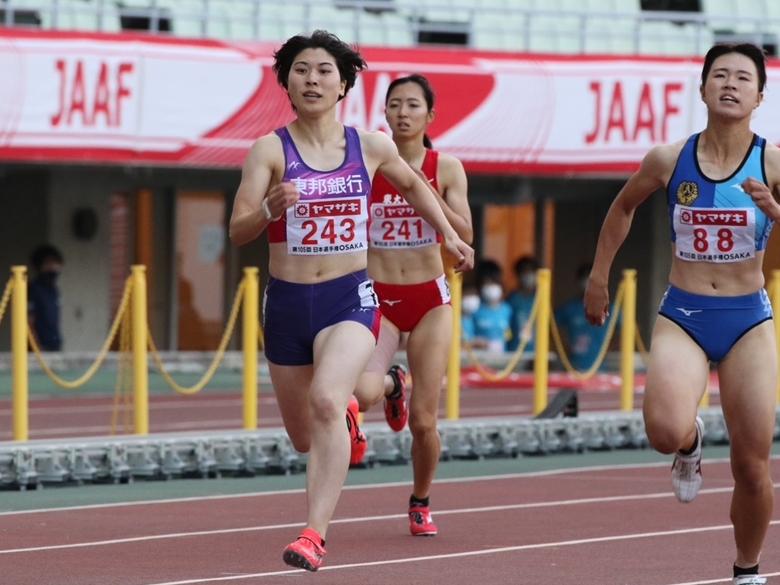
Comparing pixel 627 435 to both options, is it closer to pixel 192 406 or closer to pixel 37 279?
pixel 192 406

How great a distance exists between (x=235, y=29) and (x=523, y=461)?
38.6 feet

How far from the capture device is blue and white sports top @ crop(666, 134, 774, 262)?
25.3 ft

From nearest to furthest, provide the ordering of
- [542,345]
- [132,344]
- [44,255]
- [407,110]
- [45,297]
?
[407,110] → [132,344] → [542,345] → [45,297] → [44,255]

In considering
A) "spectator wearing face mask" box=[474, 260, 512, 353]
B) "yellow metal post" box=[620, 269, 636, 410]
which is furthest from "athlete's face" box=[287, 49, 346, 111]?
"spectator wearing face mask" box=[474, 260, 512, 353]

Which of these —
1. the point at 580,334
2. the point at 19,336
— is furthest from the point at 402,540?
the point at 580,334

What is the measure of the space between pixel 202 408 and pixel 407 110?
11.2 metres

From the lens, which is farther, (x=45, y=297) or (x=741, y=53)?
(x=45, y=297)

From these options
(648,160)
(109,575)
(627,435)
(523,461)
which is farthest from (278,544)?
(627,435)

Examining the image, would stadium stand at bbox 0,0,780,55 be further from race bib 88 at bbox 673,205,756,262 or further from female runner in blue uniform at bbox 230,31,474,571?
race bib 88 at bbox 673,205,756,262

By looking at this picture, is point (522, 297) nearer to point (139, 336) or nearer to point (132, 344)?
Result: point (132, 344)

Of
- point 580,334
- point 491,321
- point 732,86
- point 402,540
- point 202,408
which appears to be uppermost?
point 732,86

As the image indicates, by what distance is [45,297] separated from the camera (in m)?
25.1

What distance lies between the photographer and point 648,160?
7902mm

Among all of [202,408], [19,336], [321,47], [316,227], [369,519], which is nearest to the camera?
[316,227]
